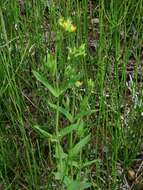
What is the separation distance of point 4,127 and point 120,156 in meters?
0.40

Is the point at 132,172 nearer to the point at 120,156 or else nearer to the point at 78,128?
the point at 120,156

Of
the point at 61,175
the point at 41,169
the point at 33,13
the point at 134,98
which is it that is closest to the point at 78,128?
the point at 61,175

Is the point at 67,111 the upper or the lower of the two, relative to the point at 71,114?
upper

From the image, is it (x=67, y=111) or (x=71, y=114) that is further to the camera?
(x=71, y=114)

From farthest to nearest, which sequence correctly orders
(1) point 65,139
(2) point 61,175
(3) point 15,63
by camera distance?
(3) point 15,63 → (1) point 65,139 → (2) point 61,175

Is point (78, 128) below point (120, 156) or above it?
Result: above

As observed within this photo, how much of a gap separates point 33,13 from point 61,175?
2.24 feet

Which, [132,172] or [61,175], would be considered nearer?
[61,175]

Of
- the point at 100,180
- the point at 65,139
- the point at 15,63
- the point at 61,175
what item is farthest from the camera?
the point at 15,63

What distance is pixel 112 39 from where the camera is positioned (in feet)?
4.78

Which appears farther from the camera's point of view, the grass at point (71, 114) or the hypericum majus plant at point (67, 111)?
the grass at point (71, 114)

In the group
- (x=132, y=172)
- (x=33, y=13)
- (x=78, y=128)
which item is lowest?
(x=132, y=172)

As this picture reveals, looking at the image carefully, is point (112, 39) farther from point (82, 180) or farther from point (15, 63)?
point (82, 180)

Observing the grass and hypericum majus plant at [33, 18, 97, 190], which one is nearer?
hypericum majus plant at [33, 18, 97, 190]
